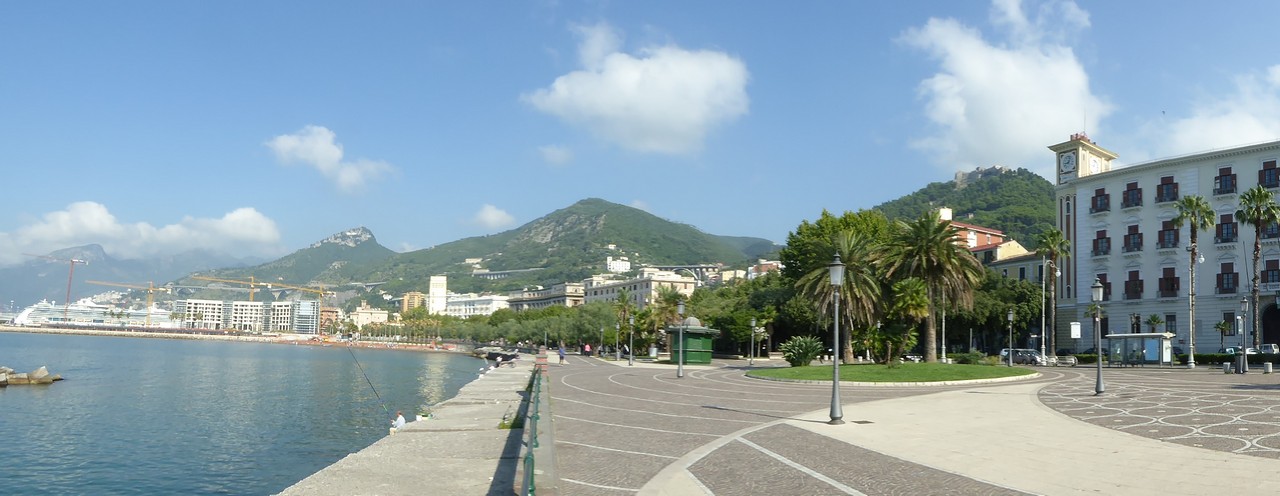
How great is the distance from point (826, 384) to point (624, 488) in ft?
83.3

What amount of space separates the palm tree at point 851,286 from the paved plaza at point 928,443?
62.9 feet

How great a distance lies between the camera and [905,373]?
3738cm

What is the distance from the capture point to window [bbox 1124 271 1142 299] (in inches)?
2781

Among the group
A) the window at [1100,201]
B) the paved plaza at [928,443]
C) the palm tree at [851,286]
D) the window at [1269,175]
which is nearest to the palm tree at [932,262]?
the palm tree at [851,286]

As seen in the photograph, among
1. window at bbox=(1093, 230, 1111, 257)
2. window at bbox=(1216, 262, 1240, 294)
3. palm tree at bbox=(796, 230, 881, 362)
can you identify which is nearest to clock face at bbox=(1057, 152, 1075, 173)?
window at bbox=(1093, 230, 1111, 257)

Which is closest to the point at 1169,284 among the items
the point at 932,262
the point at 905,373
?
the point at 932,262

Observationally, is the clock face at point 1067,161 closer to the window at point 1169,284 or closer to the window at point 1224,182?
the window at point 1224,182

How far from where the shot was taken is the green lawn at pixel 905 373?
36062mm

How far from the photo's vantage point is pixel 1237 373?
40.1 meters

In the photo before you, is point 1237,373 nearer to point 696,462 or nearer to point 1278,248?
point 1278,248

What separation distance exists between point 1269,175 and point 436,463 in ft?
230

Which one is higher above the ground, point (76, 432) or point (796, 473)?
point (796, 473)

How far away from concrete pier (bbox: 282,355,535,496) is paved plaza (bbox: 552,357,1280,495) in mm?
1400

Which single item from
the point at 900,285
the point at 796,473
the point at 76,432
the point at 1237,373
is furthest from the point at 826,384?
the point at 76,432
